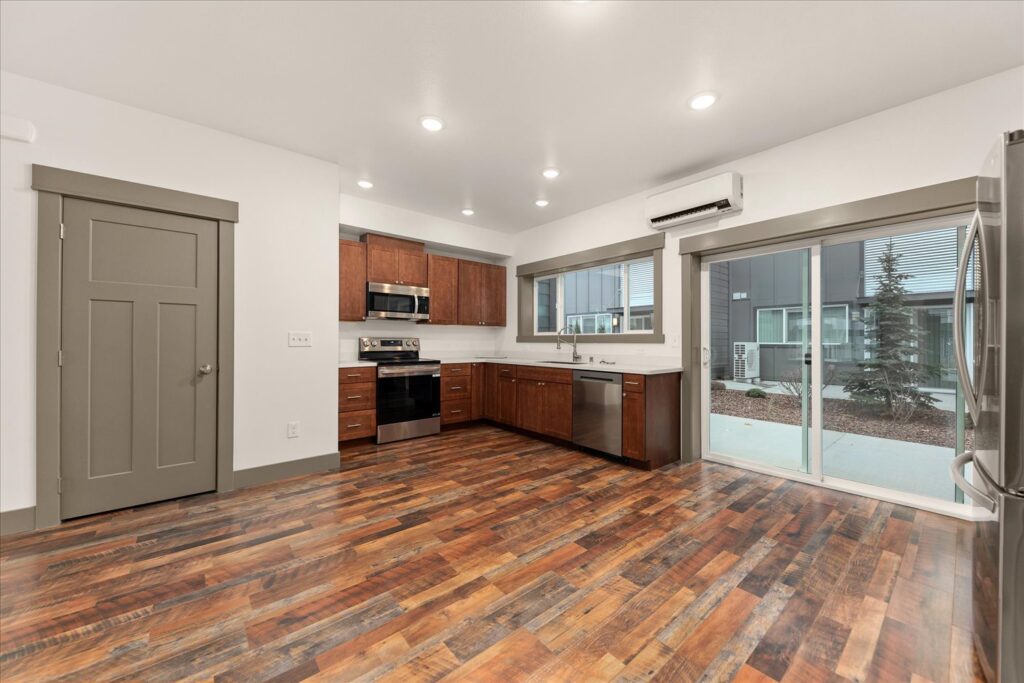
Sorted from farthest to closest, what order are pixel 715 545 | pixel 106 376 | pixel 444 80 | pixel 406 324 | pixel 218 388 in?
pixel 406 324 → pixel 218 388 → pixel 106 376 → pixel 444 80 → pixel 715 545

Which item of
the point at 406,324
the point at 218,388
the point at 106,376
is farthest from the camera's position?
the point at 406,324

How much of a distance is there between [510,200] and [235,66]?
2728 mm

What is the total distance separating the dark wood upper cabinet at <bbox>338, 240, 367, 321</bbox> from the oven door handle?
71 cm

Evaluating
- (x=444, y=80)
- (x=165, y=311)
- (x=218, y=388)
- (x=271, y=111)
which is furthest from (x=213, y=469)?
(x=444, y=80)

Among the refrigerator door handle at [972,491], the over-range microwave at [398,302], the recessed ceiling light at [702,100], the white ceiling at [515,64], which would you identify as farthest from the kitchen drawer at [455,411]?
the refrigerator door handle at [972,491]

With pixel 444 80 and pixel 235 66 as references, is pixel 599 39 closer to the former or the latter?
pixel 444 80

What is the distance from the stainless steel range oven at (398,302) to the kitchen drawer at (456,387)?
85 centimetres

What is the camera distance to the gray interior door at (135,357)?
2.63 meters

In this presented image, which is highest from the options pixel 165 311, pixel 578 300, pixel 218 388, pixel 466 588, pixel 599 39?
pixel 599 39

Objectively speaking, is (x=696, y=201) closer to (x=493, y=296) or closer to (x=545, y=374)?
(x=545, y=374)

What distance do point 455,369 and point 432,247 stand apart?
1707 mm

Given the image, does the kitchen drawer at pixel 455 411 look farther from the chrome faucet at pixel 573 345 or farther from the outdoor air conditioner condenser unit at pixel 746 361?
the outdoor air conditioner condenser unit at pixel 746 361

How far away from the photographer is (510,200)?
459 cm

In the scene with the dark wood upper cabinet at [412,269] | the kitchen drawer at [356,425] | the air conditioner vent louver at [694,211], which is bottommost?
the kitchen drawer at [356,425]
